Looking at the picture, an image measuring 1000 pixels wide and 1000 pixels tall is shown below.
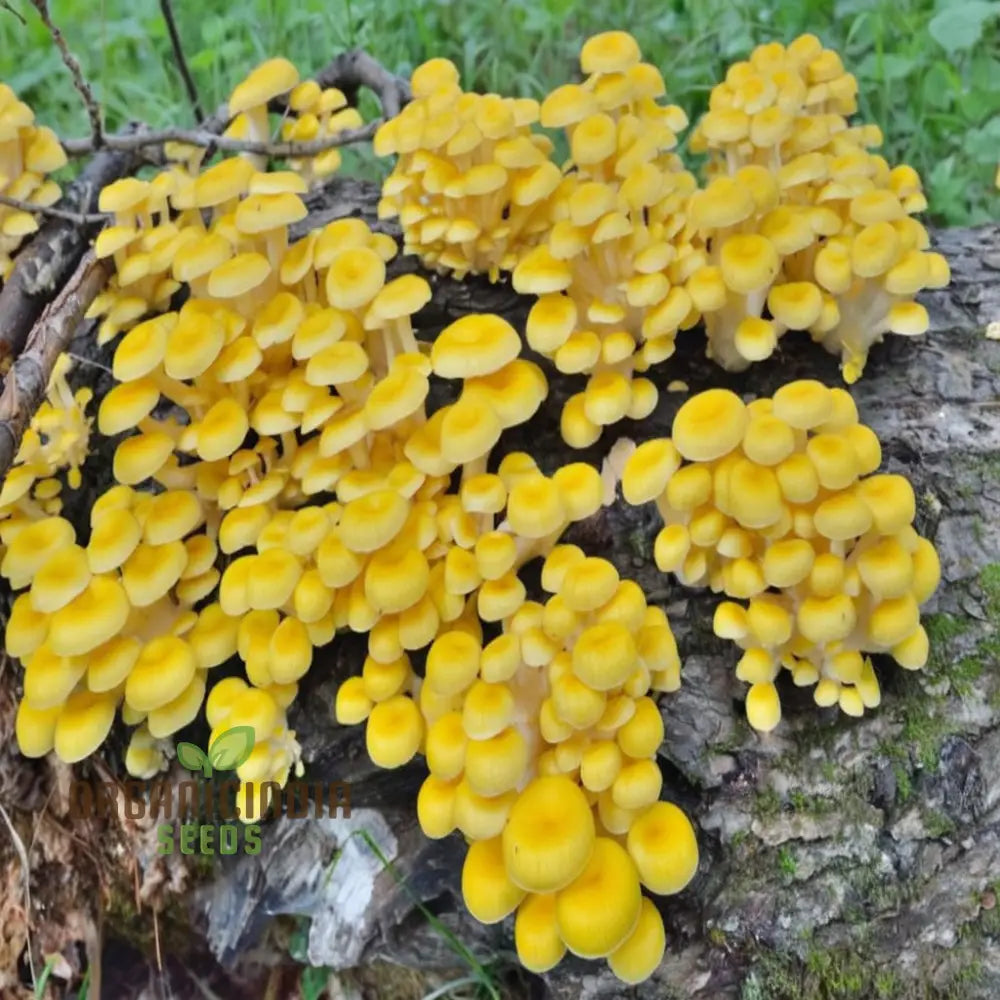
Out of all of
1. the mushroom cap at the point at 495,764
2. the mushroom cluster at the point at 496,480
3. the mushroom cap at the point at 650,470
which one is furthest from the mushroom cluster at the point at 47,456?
the mushroom cap at the point at 650,470

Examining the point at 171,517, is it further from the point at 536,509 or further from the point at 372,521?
the point at 536,509

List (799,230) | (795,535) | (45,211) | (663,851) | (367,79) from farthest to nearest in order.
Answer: (367,79) → (45,211) → (799,230) → (795,535) → (663,851)

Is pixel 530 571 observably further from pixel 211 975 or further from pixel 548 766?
pixel 211 975

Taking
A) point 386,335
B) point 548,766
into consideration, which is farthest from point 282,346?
point 548,766

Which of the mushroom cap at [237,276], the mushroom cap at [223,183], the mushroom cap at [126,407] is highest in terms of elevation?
the mushroom cap at [223,183]

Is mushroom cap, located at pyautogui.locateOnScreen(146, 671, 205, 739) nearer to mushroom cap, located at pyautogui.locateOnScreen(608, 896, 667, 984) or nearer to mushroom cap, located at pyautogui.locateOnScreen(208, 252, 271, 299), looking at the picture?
mushroom cap, located at pyautogui.locateOnScreen(208, 252, 271, 299)

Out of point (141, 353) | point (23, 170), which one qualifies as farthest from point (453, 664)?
point (23, 170)

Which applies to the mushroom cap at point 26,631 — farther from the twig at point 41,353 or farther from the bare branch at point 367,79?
the bare branch at point 367,79

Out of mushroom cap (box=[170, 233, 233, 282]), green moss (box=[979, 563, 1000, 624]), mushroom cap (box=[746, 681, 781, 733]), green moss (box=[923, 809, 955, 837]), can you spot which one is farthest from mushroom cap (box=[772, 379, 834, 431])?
mushroom cap (box=[170, 233, 233, 282])
